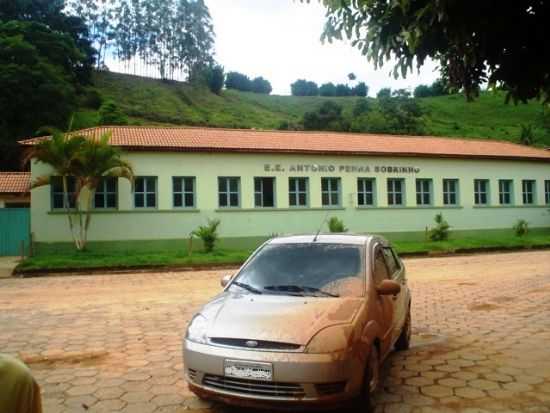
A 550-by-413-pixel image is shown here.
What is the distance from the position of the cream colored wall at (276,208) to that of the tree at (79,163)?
109 centimetres

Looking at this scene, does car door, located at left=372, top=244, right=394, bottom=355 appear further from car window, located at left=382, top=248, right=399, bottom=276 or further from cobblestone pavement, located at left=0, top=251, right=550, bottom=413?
cobblestone pavement, located at left=0, top=251, right=550, bottom=413

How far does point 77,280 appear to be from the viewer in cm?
1460

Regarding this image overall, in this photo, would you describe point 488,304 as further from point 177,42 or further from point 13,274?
point 177,42

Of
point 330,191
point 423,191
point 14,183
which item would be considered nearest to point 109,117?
point 14,183

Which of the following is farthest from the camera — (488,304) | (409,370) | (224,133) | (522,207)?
(522,207)

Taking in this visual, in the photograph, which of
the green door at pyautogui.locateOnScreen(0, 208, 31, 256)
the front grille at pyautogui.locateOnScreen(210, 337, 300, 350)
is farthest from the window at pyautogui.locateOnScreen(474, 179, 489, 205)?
the front grille at pyautogui.locateOnScreen(210, 337, 300, 350)

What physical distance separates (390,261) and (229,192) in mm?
17884

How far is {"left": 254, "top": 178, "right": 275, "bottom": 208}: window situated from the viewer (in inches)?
957

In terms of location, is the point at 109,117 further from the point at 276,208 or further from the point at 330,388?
the point at 330,388

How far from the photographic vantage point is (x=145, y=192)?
876 inches

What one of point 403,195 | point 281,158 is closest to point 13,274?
point 281,158

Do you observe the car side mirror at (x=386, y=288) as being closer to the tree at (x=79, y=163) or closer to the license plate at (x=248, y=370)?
the license plate at (x=248, y=370)

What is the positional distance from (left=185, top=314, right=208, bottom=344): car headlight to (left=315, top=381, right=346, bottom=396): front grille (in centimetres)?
105

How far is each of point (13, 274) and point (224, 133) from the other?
13.5 m
